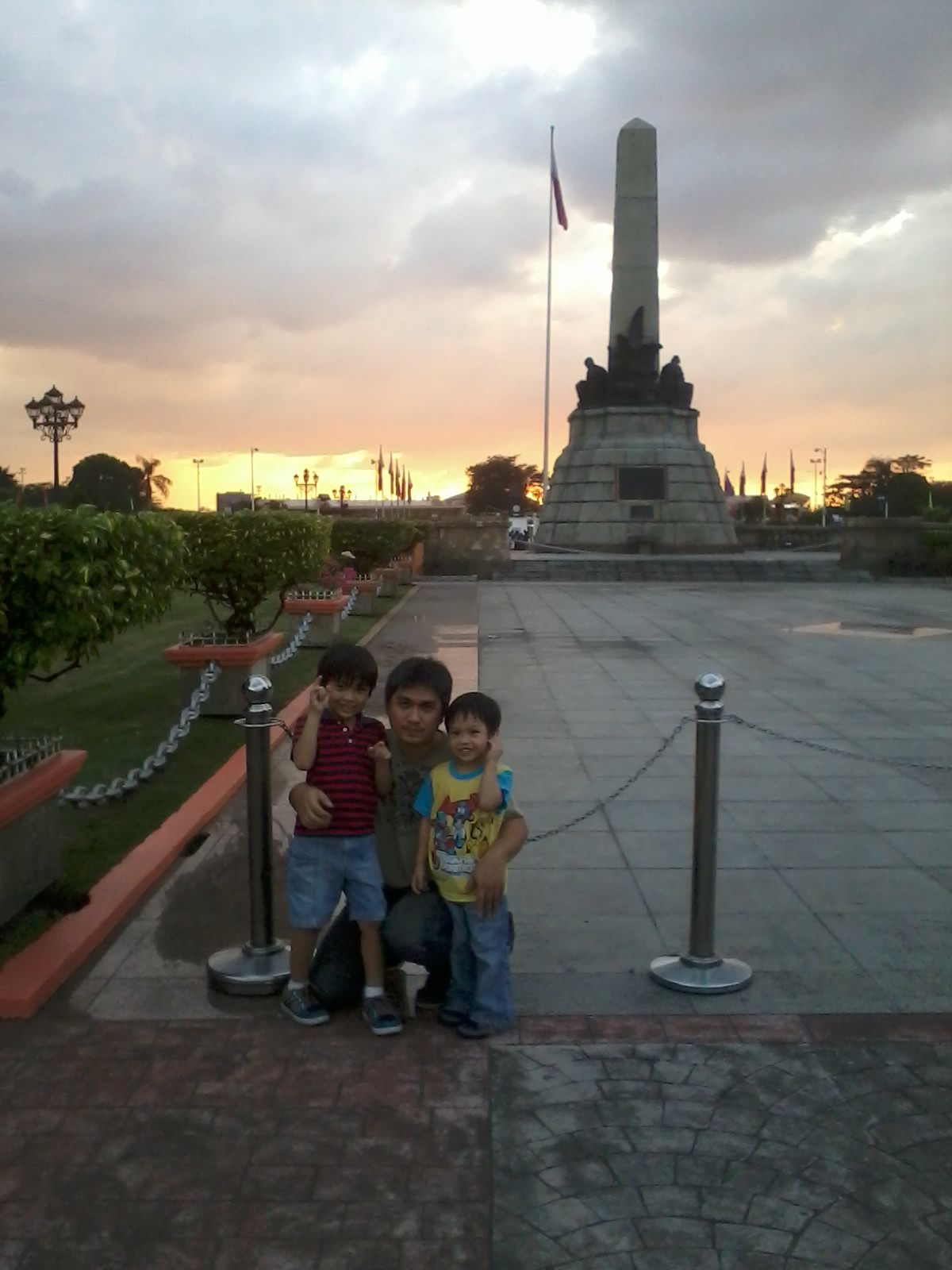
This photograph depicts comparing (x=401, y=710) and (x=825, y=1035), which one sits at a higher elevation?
(x=401, y=710)

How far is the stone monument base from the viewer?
36000 millimetres

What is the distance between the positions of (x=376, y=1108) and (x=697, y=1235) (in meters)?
1.00

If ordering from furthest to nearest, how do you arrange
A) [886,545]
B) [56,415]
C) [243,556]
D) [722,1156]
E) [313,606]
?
1. [886,545]
2. [56,415]
3. [313,606]
4. [243,556]
5. [722,1156]

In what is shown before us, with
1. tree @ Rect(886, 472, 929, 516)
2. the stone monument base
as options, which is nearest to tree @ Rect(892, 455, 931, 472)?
tree @ Rect(886, 472, 929, 516)

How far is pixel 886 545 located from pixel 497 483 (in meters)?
70.7

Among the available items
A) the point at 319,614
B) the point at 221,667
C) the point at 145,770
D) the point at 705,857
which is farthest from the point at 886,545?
the point at 705,857

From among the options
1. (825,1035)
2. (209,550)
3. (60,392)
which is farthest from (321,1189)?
(60,392)

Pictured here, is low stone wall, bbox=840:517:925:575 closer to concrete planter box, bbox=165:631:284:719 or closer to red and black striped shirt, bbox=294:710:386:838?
concrete planter box, bbox=165:631:284:719

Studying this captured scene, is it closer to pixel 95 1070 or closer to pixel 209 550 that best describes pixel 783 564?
pixel 209 550

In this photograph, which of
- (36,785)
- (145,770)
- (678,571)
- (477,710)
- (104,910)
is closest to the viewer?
(477,710)

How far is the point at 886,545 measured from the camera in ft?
96.8

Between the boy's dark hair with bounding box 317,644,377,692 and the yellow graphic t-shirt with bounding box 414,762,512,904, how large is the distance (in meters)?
0.38

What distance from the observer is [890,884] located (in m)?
5.43

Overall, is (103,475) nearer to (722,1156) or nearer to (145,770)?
(145,770)
